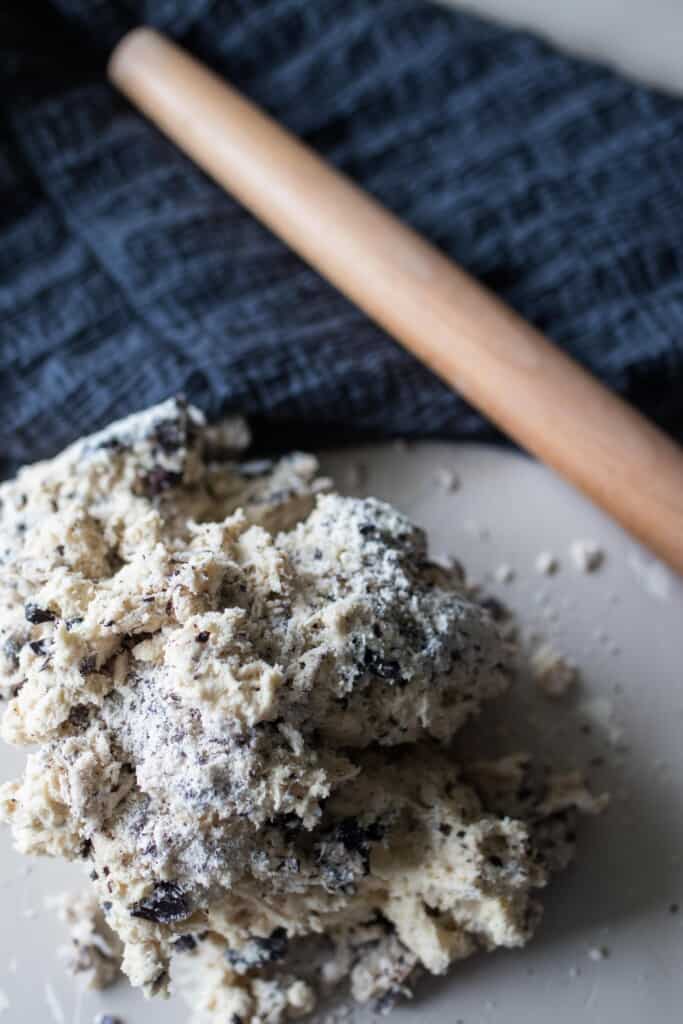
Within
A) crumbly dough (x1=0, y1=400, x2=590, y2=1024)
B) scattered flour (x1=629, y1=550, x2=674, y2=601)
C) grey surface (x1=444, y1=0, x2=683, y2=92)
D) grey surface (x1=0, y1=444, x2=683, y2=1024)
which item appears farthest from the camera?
grey surface (x1=444, y1=0, x2=683, y2=92)

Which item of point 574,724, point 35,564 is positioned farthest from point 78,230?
point 574,724

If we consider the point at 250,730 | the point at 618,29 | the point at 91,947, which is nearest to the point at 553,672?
the point at 250,730

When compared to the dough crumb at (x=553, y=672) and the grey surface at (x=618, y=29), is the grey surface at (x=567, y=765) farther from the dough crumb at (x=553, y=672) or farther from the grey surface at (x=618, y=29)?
the grey surface at (x=618, y=29)

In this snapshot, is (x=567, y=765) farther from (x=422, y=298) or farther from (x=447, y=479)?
(x=422, y=298)

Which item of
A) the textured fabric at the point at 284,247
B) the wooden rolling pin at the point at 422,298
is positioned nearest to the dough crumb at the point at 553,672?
the wooden rolling pin at the point at 422,298

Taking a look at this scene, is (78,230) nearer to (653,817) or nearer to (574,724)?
(574,724)

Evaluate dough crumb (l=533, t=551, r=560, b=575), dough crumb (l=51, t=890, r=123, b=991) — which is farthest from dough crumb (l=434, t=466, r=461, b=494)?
dough crumb (l=51, t=890, r=123, b=991)

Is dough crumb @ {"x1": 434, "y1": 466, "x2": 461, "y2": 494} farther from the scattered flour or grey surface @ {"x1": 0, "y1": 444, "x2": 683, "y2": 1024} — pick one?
the scattered flour
